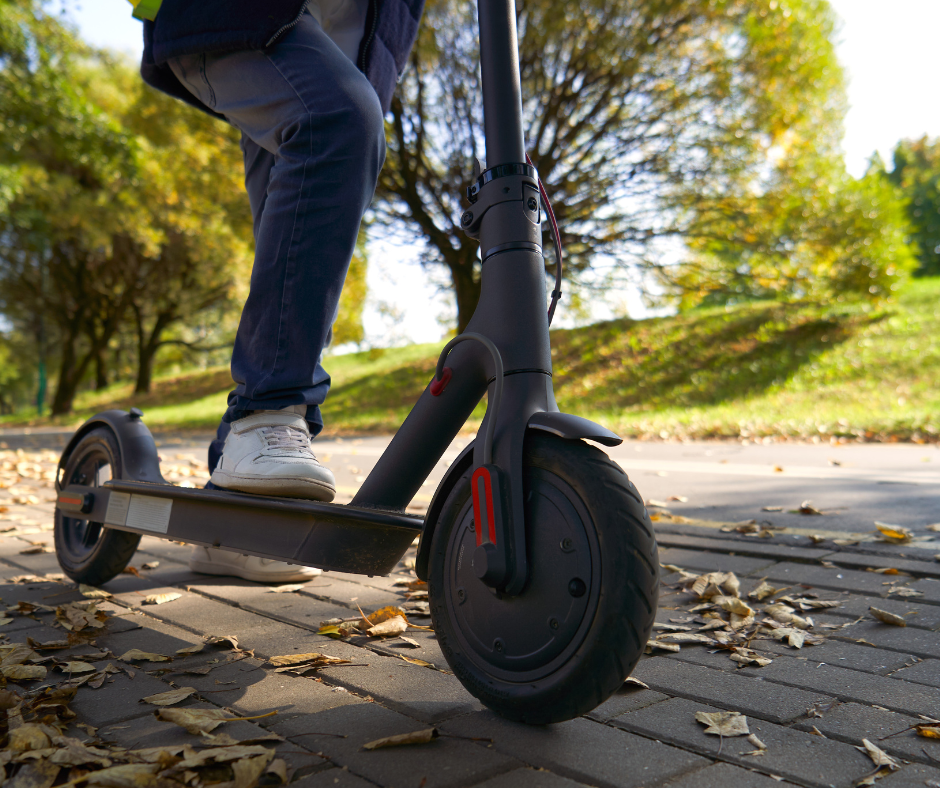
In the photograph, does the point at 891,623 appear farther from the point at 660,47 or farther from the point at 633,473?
the point at 660,47

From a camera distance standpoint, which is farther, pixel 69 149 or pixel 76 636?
pixel 69 149

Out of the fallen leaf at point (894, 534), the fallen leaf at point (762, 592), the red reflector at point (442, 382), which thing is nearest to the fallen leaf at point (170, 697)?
the red reflector at point (442, 382)

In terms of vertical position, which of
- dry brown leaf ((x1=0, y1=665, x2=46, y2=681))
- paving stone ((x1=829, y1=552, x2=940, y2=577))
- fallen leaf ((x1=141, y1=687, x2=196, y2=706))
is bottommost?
fallen leaf ((x1=141, y1=687, x2=196, y2=706))

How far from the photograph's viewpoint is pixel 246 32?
1.94 metres

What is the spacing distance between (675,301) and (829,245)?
3.06m

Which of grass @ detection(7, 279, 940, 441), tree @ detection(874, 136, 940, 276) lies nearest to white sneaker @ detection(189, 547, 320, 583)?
grass @ detection(7, 279, 940, 441)

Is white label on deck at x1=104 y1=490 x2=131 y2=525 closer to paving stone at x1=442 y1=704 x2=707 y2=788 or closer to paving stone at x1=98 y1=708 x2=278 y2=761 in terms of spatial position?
paving stone at x1=98 y1=708 x2=278 y2=761

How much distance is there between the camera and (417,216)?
14.2m

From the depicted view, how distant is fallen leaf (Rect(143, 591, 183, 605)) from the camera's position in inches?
97.2

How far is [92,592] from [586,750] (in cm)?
203

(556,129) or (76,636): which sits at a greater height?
(556,129)

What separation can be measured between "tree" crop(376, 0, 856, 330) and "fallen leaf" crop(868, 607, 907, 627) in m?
12.0

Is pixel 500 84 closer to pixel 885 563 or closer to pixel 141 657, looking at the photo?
pixel 141 657

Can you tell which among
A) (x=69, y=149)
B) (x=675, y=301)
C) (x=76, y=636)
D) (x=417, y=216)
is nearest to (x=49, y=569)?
(x=76, y=636)
